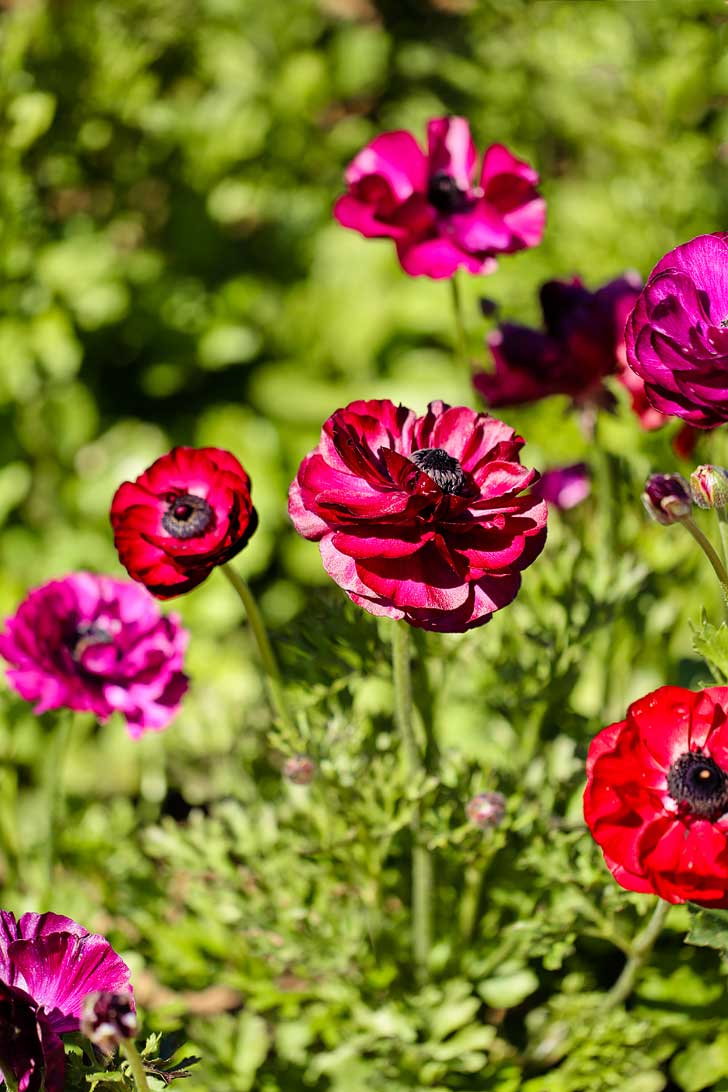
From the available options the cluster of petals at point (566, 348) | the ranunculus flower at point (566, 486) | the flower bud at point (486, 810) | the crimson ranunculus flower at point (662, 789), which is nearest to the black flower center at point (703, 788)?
the crimson ranunculus flower at point (662, 789)

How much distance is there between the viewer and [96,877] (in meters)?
1.63

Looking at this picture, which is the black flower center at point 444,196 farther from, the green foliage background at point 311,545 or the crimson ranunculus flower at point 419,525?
the crimson ranunculus flower at point 419,525

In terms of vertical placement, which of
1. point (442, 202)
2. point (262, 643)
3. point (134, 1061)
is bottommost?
point (134, 1061)

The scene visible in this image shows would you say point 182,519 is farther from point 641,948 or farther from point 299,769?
point 641,948

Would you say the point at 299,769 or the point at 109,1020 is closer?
the point at 109,1020

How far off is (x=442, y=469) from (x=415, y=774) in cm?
39

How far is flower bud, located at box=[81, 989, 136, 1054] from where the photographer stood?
708 millimetres

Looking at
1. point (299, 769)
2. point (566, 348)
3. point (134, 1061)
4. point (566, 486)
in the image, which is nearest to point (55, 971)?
point (134, 1061)

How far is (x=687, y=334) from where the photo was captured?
0.93 meters

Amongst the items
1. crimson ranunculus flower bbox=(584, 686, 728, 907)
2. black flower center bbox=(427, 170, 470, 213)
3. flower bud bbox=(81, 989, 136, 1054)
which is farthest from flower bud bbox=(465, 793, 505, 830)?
black flower center bbox=(427, 170, 470, 213)

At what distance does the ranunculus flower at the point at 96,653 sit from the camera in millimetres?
1243

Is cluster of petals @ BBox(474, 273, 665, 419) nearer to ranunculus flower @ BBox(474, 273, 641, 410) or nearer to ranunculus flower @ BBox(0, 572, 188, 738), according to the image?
ranunculus flower @ BBox(474, 273, 641, 410)

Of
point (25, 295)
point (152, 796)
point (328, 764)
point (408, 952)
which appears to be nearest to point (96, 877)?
point (152, 796)

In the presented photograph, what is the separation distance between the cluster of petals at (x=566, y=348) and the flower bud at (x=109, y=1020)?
0.87 meters
